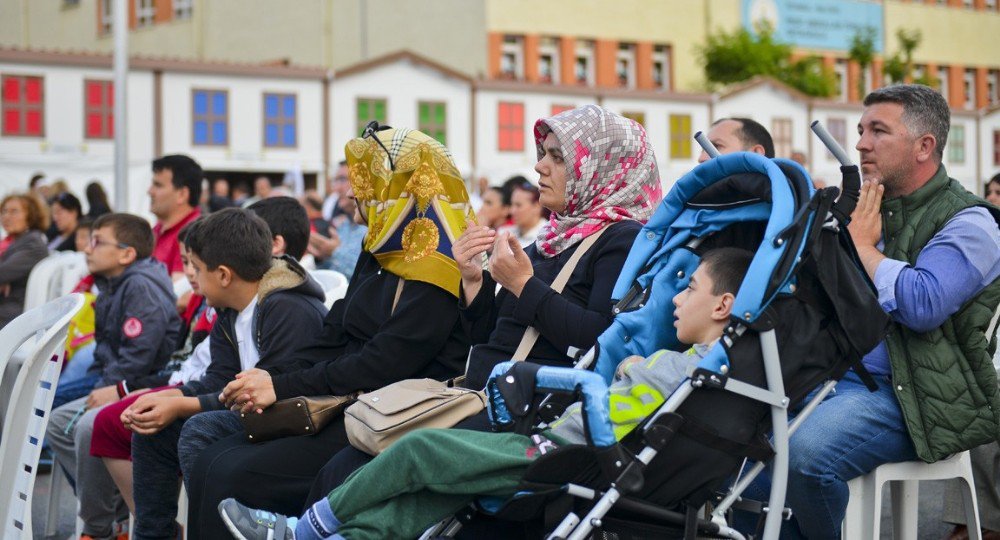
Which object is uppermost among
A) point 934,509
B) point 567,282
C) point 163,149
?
point 163,149

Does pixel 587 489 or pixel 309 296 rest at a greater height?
pixel 309 296

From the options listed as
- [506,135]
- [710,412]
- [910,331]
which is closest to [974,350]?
[910,331]

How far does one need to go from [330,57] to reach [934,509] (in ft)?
94.1

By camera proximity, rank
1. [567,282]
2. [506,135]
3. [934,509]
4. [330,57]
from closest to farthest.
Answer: [567,282]
[934,509]
[506,135]
[330,57]

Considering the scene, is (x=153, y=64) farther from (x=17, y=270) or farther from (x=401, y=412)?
(x=401, y=412)

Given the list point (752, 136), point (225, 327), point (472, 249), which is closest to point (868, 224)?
point (472, 249)

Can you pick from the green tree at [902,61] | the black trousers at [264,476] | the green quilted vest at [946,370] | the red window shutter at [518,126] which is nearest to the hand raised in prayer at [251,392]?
the black trousers at [264,476]

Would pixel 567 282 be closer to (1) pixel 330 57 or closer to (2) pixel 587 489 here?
(2) pixel 587 489

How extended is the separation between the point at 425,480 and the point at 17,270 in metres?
6.50

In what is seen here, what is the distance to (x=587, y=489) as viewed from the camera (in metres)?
3.17

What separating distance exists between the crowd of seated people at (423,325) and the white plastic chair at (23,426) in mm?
600

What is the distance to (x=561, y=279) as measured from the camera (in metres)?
4.19

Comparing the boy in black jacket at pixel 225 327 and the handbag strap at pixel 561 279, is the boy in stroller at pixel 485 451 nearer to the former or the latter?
the handbag strap at pixel 561 279

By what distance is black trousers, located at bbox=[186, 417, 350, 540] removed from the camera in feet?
13.8
